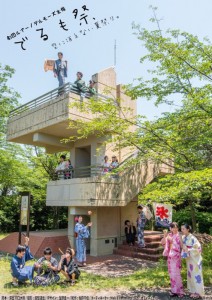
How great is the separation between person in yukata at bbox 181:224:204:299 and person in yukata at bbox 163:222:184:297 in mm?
222

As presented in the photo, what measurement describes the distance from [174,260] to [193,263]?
0.45m

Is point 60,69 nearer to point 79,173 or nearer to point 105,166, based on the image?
point 105,166

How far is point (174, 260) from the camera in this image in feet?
23.1

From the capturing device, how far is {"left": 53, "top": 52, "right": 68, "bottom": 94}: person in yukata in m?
13.8

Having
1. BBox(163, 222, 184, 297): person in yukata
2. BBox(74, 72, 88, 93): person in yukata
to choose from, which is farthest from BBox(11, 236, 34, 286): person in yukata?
BBox(74, 72, 88, 93): person in yukata

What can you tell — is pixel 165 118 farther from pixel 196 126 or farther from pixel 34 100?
pixel 34 100

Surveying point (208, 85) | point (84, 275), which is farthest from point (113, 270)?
point (208, 85)

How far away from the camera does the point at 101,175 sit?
500 inches

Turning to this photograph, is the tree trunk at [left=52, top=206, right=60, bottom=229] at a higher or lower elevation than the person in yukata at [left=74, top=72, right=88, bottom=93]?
lower

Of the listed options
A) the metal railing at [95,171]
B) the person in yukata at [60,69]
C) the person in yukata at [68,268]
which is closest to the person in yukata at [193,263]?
the person in yukata at [68,268]

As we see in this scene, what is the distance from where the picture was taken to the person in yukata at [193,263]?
6691 millimetres

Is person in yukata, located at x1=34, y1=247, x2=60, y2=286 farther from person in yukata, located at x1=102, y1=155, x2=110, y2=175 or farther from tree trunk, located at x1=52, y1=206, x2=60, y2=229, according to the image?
tree trunk, located at x1=52, y1=206, x2=60, y2=229

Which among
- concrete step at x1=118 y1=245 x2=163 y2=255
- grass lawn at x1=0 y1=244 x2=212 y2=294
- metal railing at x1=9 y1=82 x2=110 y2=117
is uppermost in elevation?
metal railing at x1=9 y1=82 x2=110 y2=117

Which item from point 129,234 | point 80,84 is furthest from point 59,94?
point 129,234
